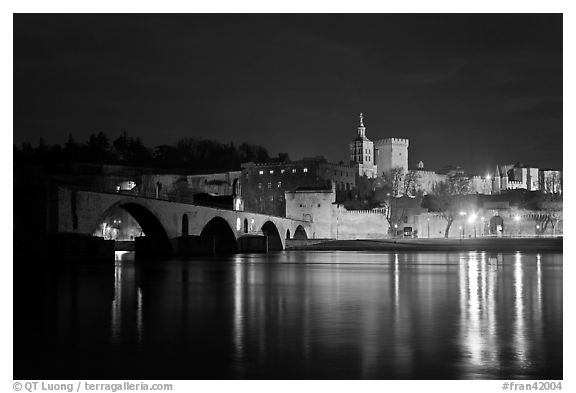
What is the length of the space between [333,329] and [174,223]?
2850cm

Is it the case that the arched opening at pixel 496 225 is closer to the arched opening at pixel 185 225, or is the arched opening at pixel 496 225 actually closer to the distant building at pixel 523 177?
the distant building at pixel 523 177

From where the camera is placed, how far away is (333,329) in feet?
42.1

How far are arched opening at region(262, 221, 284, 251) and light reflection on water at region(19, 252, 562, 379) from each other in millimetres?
41983

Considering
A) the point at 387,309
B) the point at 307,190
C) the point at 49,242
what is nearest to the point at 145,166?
the point at 307,190

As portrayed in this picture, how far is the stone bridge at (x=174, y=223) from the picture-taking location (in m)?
29.3

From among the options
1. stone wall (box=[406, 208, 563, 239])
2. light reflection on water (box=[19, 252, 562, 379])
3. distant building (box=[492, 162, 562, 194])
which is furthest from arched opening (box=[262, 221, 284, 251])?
distant building (box=[492, 162, 562, 194])

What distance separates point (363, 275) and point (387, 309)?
11575mm

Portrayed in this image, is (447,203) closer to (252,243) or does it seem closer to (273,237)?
(273,237)

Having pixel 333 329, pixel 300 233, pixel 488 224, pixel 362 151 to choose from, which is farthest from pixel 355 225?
pixel 333 329

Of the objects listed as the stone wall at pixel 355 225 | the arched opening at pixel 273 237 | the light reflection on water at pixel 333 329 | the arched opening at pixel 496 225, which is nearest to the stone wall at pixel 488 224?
the arched opening at pixel 496 225

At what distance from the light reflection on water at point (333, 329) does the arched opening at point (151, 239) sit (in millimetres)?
15317

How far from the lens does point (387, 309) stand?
1612 cm
